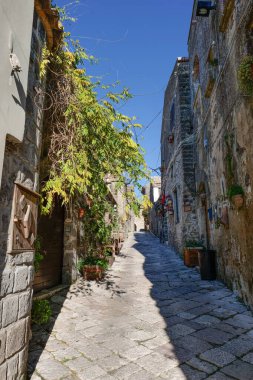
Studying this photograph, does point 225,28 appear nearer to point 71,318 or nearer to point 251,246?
point 251,246

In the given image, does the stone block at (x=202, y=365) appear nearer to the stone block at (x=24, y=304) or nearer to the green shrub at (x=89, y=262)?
the stone block at (x=24, y=304)

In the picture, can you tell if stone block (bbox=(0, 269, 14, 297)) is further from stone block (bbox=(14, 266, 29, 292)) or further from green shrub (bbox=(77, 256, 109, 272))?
green shrub (bbox=(77, 256, 109, 272))

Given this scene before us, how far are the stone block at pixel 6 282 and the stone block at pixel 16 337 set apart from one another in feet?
0.97

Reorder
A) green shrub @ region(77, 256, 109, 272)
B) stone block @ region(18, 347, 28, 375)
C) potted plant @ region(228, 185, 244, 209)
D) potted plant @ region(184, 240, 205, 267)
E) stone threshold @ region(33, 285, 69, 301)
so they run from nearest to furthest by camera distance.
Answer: stone block @ region(18, 347, 28, 375), potted plant @ region(228, 185, 244, 209), stone threshold @ region(33, 285, 69, 301), green shrub @ region(77, 256, 109, 272), potted plant @ region(184, 240, 205, 267)

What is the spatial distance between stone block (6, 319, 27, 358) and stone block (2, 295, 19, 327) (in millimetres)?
57

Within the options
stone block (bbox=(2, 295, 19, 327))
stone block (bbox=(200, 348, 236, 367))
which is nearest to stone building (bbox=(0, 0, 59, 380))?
stone block (bbox=(2, 295, 19, 327))

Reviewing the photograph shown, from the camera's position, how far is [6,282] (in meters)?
2.14

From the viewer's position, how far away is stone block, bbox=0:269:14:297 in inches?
81.7

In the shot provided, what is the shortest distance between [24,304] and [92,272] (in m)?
4.16

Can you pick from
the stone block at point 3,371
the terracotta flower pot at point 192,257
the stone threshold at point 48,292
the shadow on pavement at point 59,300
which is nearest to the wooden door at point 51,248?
the stone threshold at point 48,292

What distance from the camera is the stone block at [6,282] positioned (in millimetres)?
2076

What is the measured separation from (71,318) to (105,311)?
579 mm

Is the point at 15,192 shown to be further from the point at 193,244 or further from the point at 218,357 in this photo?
the point at 193,244

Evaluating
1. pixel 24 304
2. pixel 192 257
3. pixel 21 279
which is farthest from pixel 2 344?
pixel 192 257
